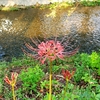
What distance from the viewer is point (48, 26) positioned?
12.4 m

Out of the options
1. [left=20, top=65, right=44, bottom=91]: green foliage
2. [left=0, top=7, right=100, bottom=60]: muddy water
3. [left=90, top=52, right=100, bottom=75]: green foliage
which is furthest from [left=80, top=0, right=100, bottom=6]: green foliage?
[left=20, top=65, right=44, bottom=91]: green foliage

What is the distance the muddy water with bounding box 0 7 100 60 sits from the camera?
10.4 m

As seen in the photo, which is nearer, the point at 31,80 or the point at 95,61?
the point at 31,80

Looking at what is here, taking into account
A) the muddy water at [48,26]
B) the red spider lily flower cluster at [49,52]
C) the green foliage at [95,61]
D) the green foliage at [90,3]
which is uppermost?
the green foliage at [90,3]

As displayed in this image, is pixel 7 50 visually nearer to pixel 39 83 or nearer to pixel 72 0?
pixel 39 83

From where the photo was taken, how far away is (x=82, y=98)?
3.69 metres

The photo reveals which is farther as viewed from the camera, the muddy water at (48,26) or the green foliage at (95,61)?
the muddy water at (48,26)

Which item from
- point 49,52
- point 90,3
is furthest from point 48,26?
point 49,52

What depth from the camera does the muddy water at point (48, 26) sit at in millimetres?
10391

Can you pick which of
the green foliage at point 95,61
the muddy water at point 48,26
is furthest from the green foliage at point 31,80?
the muddy water at point 48,26

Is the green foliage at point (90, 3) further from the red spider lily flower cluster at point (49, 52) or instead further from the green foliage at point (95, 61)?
the red spider lily flower cluster at point (49, 52)

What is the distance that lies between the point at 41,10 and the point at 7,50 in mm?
5582

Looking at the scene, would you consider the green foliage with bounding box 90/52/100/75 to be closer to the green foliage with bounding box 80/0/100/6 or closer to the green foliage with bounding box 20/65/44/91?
the green foliage with bounding box 20/65/44/91

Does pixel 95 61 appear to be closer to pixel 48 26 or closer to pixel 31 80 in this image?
pixel 31 80
